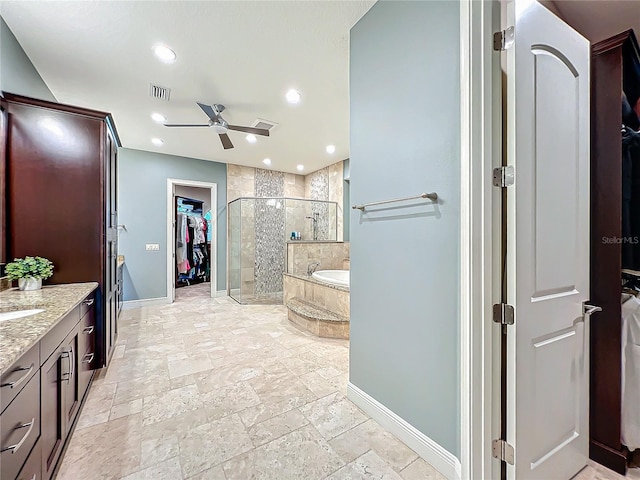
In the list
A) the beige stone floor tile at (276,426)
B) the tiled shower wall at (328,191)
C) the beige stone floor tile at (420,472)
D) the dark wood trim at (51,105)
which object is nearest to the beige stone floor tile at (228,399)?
the beige stone floor tile at (276,426)

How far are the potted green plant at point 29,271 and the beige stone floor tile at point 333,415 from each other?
80.0 inches

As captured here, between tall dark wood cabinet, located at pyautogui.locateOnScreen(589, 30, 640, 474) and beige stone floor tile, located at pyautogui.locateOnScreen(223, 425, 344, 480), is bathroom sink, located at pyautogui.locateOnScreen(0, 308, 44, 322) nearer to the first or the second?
beige stone floor tile, located at pyautogui.locateOnScreen(223, 425, 344, 480)

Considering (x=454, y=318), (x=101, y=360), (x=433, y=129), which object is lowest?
(x=101, y=360)

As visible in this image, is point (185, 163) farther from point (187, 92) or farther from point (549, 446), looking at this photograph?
point (549, 446)

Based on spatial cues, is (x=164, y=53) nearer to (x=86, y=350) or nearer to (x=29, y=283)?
(x=29, y=283)

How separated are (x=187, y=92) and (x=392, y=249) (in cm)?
274

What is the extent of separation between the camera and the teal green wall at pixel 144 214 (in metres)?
4.57

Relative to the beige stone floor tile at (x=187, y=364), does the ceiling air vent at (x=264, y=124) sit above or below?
above

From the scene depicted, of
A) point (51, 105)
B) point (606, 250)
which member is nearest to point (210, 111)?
point (51, 105)

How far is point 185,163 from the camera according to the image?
201 inches

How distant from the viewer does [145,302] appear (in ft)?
15.4

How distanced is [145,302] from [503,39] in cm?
558

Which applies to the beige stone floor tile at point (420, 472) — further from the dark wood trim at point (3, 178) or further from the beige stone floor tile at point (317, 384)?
the dark wood trim at point (3, 178)

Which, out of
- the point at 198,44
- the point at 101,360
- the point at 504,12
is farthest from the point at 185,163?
the point at 504,12
